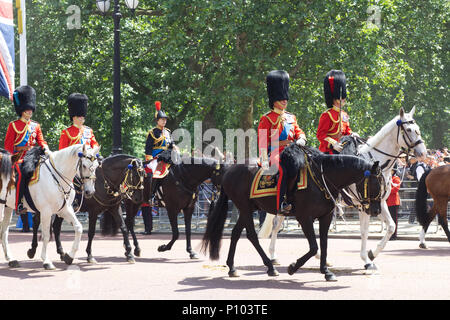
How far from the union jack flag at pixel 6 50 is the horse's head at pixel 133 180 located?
6405 millimetres

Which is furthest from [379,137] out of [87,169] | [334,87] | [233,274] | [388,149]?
[87,169]

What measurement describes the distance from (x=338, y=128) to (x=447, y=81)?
23.8 meters

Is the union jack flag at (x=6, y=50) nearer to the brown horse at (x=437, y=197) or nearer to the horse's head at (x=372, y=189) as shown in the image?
the brown horse at (x=437, y=197)

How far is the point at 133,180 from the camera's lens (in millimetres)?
13656

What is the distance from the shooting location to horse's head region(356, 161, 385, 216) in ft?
33.4

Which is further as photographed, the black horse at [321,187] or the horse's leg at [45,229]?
the horse's leg at [45,229]

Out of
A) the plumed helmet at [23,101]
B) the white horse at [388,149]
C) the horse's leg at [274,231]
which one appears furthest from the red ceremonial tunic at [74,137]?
the white horse at [388,149]

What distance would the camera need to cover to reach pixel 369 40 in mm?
21828

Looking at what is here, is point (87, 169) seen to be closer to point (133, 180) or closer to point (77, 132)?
point (133, 180)

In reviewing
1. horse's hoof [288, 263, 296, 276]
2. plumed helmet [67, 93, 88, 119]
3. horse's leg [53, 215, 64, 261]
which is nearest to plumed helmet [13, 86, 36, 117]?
plumed helmet [67, 93, 88, 119]

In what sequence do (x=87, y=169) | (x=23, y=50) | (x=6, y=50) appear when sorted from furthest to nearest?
(x=23, y=50)
(x=6, y=50)
(x=87, y=169)

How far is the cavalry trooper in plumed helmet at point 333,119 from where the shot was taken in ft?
39.9

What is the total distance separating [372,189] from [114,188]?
5281mm
